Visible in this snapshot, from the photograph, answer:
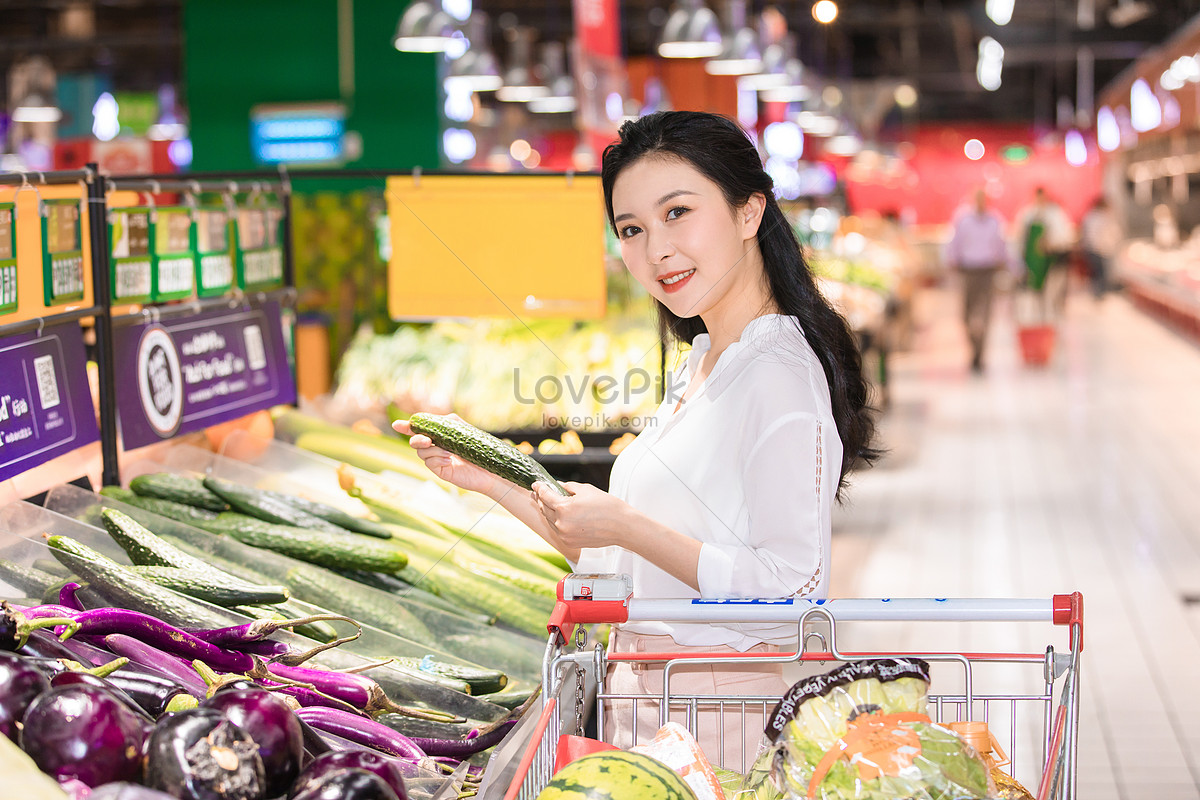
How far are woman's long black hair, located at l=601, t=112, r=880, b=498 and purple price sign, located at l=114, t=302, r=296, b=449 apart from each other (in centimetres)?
132

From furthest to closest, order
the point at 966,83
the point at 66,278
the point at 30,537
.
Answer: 1. the point at 966,83
2. the point at 66,278
3. the point at 30,537

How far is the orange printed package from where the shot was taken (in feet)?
4.44

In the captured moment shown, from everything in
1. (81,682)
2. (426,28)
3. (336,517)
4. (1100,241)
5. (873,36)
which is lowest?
(336,517)

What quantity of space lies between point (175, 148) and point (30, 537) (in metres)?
21.6

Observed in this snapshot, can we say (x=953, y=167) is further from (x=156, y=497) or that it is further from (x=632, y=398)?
(x=156, y=497)

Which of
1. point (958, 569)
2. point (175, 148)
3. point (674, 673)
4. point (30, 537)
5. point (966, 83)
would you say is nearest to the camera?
point (674, 673)

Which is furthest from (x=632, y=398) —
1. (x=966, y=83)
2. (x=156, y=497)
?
(x=966, y=83)

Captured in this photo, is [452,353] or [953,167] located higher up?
[953,167]

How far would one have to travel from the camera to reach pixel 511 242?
3404 millimetres

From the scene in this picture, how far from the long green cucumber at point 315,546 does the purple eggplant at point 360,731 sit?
2.18 feet

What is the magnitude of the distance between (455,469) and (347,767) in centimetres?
80

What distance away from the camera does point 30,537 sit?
6.98ft

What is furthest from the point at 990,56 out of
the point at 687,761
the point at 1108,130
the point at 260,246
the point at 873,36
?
the point at 687,761

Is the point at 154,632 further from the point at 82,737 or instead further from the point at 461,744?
the point at 82,737
